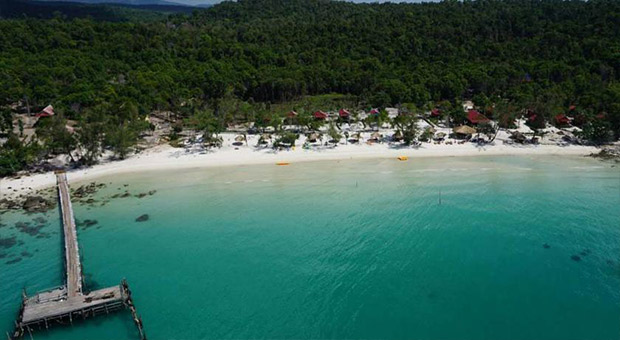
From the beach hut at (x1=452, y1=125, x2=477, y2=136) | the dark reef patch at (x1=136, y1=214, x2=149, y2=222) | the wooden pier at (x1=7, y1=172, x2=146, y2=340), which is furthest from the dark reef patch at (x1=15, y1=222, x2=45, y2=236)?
the beach hut at (x1=452, y1=125, x2=477, y2=136)

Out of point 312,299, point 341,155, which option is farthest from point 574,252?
point 341,155

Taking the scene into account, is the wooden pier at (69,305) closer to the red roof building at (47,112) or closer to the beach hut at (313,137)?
the beach hut at (313,137)

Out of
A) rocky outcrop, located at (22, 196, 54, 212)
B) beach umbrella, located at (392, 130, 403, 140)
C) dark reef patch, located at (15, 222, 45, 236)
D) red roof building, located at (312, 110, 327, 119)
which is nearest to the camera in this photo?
dark reef patch, located at (15, 222, 45, 236)

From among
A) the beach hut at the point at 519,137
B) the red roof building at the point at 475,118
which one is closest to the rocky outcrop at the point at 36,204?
the red roof building at the point at 475,118

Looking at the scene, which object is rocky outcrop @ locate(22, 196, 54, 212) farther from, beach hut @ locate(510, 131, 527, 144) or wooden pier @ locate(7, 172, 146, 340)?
beach hut @ locate(510, 131, 527, 144)

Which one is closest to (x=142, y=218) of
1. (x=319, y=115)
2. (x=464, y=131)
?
(x=319, y=115)

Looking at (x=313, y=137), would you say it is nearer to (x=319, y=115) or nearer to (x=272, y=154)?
(x=272, y=154)
